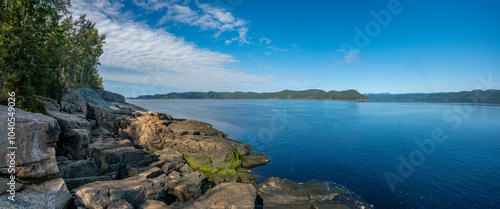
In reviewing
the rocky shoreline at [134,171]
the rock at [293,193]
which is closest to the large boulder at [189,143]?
the rocky shoreline at [134,171]

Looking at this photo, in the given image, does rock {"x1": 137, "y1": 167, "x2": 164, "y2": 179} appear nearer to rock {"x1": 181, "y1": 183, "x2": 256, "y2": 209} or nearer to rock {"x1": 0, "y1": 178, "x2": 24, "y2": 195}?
rock {"x1": 181, "y1": 183, "x2": 256, "y2": 209}

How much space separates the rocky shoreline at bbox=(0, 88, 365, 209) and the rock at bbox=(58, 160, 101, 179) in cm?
6

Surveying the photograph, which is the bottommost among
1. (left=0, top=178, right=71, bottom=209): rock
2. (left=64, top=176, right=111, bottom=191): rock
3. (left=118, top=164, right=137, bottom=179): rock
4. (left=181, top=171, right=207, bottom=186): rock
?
(left=181, top=171, right=207, bottom=186): rock

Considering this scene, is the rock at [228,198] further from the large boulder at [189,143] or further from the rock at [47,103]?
the rock at [47,103]

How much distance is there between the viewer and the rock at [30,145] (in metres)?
11.0

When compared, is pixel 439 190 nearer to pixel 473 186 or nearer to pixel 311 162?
pixel 473 186

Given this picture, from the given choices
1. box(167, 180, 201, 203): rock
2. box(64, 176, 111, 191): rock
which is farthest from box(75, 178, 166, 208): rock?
box(64, 176, 111, 191): rock

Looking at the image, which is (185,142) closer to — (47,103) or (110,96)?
(47,103)

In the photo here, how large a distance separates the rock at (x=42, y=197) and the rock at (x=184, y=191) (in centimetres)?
680

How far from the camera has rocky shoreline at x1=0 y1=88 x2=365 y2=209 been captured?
11.7 metres

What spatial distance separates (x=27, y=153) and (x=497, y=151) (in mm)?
62305

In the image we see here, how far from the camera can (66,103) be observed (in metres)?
32.3

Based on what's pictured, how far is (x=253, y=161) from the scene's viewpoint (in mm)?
29000

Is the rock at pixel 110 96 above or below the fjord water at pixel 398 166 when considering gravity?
above
